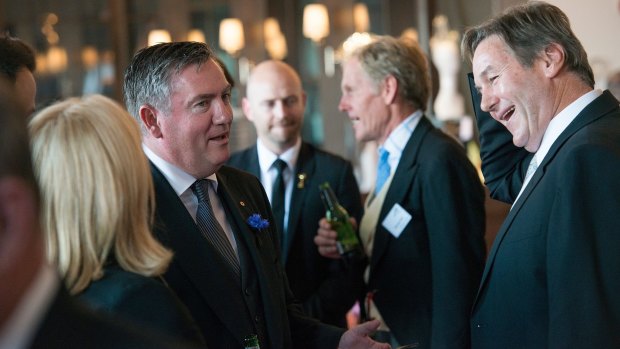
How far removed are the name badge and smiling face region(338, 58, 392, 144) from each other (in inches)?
13.7

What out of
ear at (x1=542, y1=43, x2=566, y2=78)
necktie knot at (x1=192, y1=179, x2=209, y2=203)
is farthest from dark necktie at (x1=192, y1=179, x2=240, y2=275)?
ear at (x1=542, y1=43, x2=566, y2=78)

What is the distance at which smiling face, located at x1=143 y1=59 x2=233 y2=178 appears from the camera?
90.7 inches

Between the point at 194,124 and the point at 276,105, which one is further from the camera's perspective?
the point at 276,105

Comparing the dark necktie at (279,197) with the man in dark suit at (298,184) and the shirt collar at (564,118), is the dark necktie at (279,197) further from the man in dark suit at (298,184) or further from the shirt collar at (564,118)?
the shirt collar at (564,118)

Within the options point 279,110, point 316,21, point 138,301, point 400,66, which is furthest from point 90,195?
point 316,21

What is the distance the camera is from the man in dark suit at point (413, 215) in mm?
3148

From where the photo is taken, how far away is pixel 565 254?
208cm

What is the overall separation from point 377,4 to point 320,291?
7.73 metres

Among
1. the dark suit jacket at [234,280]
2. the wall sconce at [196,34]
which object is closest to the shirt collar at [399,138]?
the dark suit jacket at [234,280]

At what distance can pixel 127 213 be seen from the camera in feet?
5.24

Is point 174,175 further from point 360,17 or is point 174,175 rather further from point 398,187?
point 360,17

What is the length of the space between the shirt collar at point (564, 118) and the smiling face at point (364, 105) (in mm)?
1154

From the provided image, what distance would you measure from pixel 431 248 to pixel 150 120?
4.25 feet

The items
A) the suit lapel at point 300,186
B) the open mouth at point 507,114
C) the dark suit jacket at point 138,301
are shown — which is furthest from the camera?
the suit lapel at point 300,186
